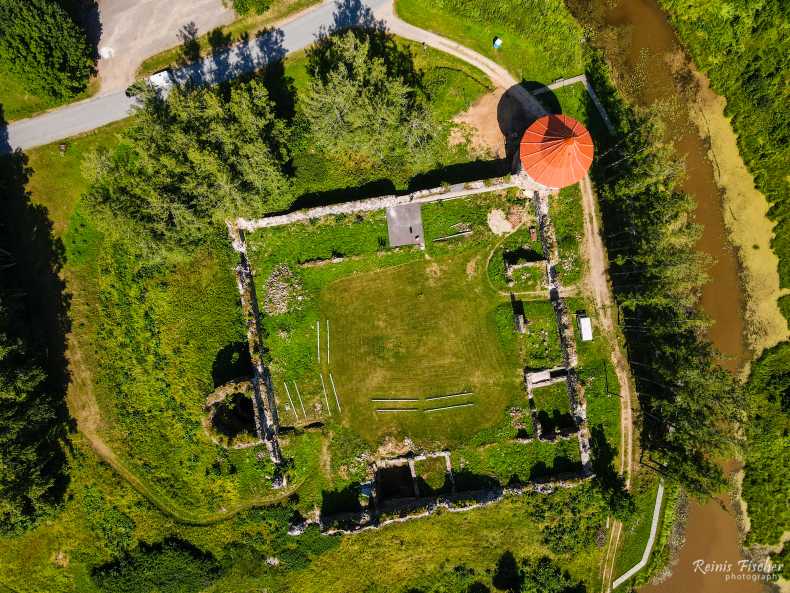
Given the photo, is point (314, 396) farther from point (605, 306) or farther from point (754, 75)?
point (754, 75)

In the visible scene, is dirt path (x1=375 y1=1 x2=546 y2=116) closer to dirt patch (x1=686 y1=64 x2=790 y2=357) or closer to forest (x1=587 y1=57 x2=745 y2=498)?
forest (x1=587 y1=57 x2=745 y2=498)

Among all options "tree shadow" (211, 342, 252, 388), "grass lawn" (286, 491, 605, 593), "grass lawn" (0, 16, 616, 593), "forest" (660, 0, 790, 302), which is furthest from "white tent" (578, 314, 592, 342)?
"tree shadow" (211, 342, 252, 388)

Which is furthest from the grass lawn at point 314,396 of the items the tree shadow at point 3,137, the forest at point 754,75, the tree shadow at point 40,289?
the forest at point 754,75

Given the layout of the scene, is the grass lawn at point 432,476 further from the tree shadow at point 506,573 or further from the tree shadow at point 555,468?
the tree shadow at point 506,573

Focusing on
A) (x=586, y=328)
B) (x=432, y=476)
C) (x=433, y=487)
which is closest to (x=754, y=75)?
(x=586, y=328)

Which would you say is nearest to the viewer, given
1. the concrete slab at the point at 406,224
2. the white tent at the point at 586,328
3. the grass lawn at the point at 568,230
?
Result: the white tent at the point at 586,328
